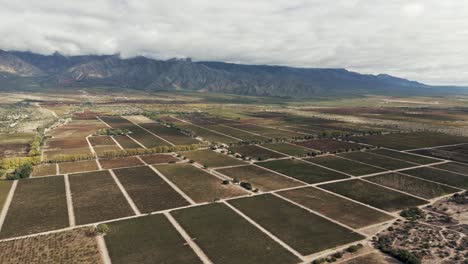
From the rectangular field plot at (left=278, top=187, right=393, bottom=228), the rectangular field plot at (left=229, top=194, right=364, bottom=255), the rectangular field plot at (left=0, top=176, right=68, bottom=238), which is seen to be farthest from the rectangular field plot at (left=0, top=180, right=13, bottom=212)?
the rectangular field plot at (left=278, top=187, right=393, bottom=228)

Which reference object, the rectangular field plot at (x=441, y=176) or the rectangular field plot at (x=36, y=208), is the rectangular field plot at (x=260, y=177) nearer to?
the rectangular field plot at (x=441, y=176)

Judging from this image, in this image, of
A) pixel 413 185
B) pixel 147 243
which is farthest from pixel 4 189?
pixel 413 185

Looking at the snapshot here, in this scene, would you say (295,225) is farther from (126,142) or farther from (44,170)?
(126,142)

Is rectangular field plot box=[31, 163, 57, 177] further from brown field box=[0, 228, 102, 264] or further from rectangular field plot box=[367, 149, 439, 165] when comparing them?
rectangular field plot box=[367, 149, 439, 165]

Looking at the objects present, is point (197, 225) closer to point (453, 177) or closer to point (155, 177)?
point (155, 177)

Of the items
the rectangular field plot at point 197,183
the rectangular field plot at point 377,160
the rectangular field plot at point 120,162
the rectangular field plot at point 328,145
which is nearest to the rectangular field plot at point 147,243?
the rectangular field plot at point 197,183
